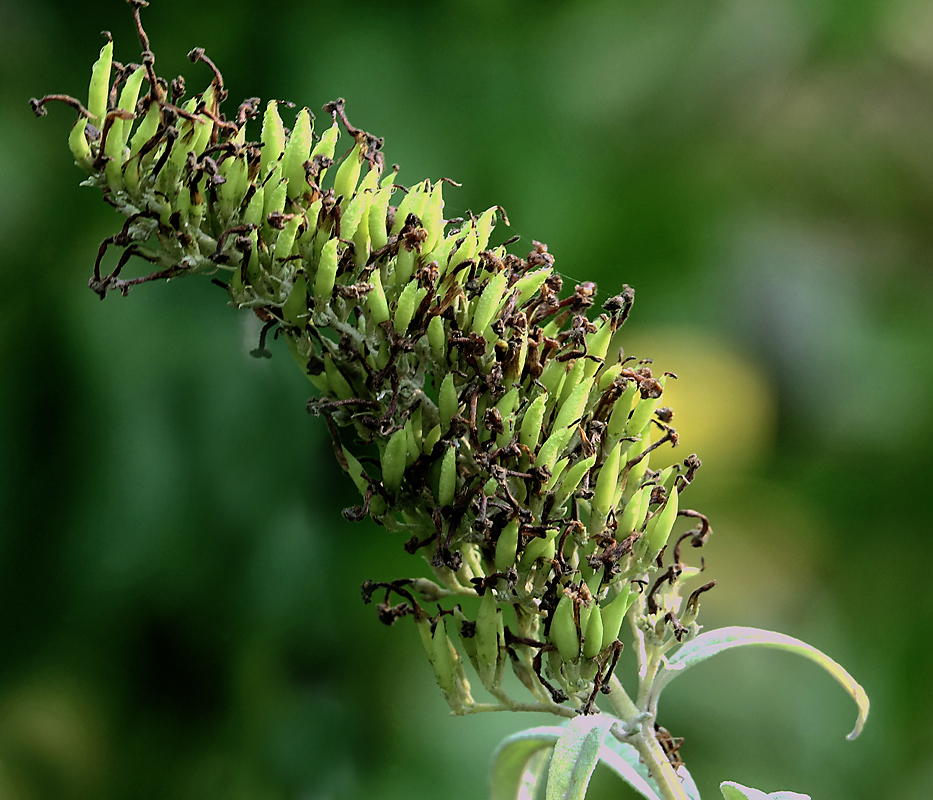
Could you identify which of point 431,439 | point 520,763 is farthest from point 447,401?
point 520,763

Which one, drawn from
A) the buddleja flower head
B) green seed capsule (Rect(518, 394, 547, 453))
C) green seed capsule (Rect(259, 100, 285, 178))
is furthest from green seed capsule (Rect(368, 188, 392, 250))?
green seed capsule (Rect(518, 394, 547, 453))

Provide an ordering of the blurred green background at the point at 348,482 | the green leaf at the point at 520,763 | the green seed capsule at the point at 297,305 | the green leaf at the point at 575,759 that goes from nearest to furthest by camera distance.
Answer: the green leaf at the point at 575,759
the green seed capsule at the point at 297,305
the green leaf at the point at 520,763
the blurred green background at the point at 348,482

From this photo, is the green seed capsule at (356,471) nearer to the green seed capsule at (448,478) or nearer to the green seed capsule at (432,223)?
the green seed capsule at (448,478)

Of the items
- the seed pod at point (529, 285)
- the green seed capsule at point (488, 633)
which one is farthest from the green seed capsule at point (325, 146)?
the green seed capsule at point (488, 633)

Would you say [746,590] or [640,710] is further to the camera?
[746,590]

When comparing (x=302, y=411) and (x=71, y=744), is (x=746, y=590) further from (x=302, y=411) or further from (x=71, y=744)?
(x=71, y=744)

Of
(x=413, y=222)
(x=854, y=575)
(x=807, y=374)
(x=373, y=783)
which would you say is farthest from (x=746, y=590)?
(x=413, y=222)
